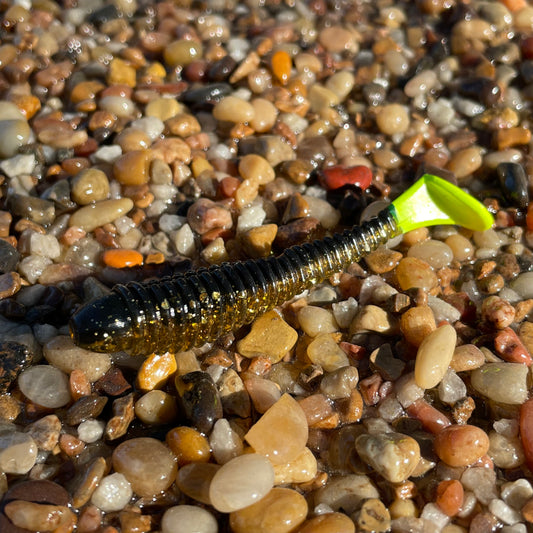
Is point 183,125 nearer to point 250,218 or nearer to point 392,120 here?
point 250,218

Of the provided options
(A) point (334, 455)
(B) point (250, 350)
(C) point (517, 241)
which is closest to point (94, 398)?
(B) point (250, 350)

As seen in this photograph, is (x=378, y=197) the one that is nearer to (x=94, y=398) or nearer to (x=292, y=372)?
(x=292, y=372)

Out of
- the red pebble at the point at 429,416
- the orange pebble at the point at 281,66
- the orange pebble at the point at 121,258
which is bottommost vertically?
the red pebble at the point at 429,416

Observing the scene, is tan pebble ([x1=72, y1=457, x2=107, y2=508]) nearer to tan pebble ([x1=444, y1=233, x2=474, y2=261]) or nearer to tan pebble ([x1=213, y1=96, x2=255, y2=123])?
tan pebble ([x1=444, y1=233, x2=474, y2=261])

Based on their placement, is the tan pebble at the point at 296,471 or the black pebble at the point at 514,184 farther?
the black pebble at the point at 514,184

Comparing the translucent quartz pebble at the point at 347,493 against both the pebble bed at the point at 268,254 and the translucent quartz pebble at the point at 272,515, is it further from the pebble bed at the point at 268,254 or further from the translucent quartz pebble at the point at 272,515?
the translucent quartz pebble at the point at 272,515

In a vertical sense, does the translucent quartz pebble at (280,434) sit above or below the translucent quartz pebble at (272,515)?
above

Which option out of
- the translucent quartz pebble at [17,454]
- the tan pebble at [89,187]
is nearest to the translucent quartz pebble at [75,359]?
the translucent quartz pebble at [17,454]

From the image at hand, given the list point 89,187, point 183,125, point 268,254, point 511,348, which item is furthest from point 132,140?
point 511,348
